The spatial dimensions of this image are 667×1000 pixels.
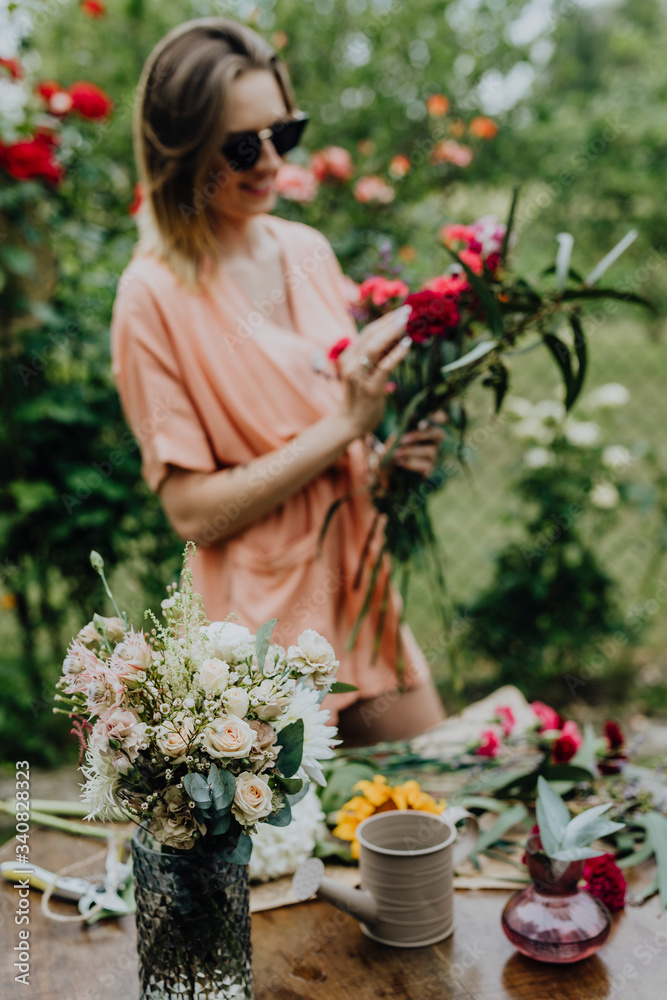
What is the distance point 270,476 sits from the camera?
1369 mm

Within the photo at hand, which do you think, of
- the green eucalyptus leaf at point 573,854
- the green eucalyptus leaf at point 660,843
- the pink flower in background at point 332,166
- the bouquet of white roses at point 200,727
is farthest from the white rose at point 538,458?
the bouquet of white roses at point 200,727

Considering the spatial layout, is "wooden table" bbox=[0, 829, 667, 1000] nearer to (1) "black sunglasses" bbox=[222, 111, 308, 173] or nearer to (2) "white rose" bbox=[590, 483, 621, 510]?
(1) "black sunglasses" bbox=[222, 111, 308, 173]

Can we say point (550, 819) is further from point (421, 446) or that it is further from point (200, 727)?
point (421, 446)

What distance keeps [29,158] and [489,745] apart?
1815mm

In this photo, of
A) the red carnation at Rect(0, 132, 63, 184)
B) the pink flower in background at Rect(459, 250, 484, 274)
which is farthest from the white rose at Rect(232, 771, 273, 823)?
the red carnation at Rect(0, 132, 63, 184)

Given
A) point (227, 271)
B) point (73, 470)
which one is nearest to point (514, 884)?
point (227, 271)

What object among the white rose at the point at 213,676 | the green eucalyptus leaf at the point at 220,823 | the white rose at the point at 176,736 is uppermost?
the white rose at the point at 213,676

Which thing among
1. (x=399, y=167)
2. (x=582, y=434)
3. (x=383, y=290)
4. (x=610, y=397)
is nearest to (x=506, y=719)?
(x=383, y=290)

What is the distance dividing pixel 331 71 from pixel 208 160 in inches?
88.8

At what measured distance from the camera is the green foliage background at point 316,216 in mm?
2479

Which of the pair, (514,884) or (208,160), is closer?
(514,884)

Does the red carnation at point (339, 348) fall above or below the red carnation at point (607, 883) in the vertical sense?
above

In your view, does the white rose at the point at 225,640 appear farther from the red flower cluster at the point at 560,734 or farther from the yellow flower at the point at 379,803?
the red flower cluster at the point at 560,734

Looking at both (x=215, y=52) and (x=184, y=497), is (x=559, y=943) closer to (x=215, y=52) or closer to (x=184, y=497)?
(x=184, y=497)
